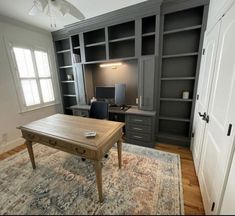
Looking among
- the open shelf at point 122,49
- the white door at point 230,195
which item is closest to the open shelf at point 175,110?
the open shelf at point 122,49

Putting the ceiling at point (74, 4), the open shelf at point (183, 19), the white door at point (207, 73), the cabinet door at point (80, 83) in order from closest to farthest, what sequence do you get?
the white door at point (207, 73), the ceiling at point (74, 4), the open shelf at point (183, 19), the cabinet door at point (80, 83)

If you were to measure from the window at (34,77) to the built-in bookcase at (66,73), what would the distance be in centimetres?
34

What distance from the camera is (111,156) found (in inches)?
86.4

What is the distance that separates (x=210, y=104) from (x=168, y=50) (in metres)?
1.47

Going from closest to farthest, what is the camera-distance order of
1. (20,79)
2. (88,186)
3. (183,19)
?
(88,186) → (183,19) → (20,79)

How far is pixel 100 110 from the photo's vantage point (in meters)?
2.30

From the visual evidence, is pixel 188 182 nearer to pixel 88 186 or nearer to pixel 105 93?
pixel 88 186

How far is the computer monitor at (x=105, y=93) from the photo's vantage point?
296 centimetres

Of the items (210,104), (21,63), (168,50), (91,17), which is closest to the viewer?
(210,104)

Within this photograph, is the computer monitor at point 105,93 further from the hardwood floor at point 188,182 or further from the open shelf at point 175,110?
the hardwood floor at point 188,182

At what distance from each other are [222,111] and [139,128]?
1525mm

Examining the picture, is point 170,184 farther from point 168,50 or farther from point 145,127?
point 168,50

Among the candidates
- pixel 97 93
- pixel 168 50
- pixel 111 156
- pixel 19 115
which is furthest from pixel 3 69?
pixel 168 50

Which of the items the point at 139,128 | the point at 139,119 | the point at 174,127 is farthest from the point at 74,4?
the point at 174,127
